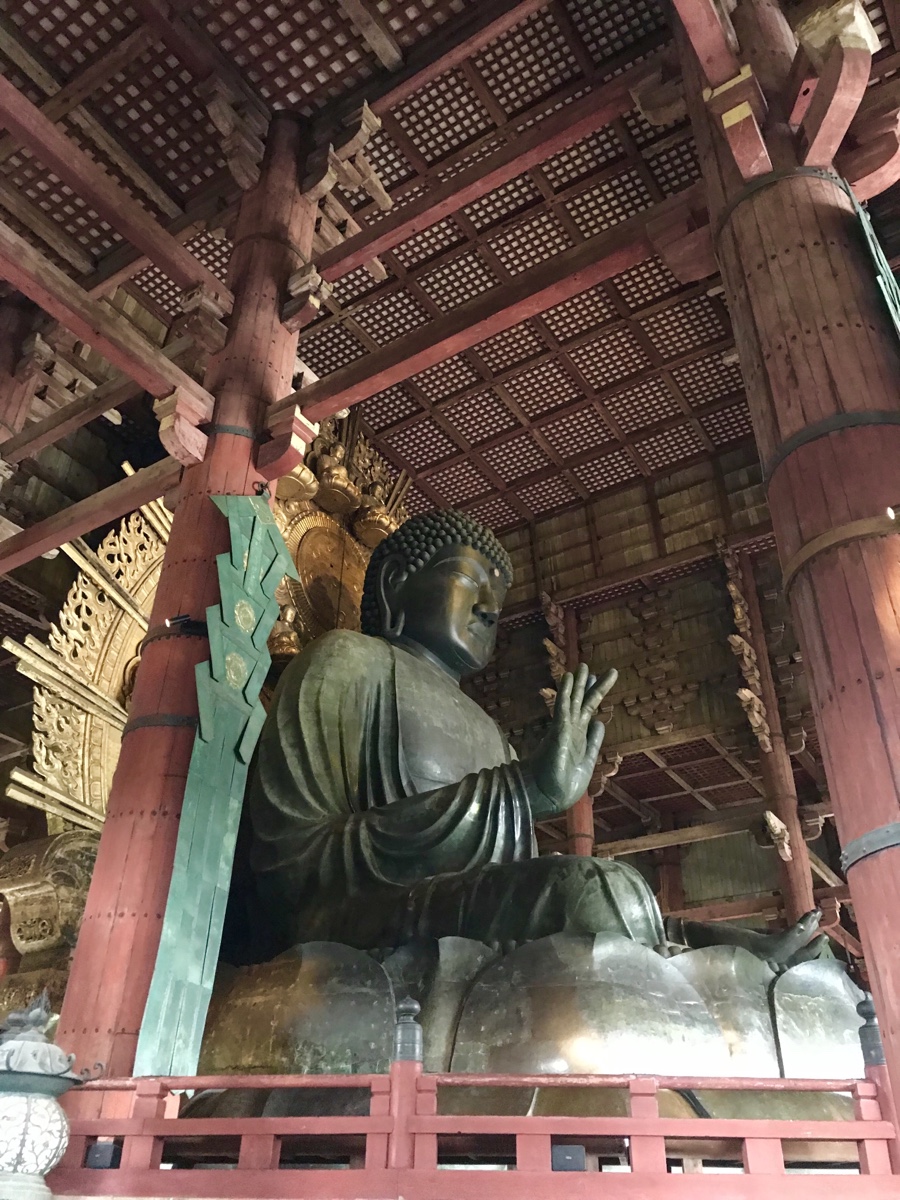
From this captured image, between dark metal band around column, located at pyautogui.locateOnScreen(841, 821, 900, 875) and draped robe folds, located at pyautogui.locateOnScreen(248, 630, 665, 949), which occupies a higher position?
draped robe folds, located at pyautogui.locateOnScreen(248, 630, 665, 949)

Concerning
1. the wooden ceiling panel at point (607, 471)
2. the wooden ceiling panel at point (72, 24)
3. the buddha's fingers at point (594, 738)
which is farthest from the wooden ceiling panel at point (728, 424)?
the wooden ceiling panel at point (72, 24)

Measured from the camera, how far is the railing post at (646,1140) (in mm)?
1737

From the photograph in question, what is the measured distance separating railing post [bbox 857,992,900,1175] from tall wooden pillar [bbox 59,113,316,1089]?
1.84 metres

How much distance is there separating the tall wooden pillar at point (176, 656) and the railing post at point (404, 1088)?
1.06 m

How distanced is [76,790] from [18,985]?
90 centimetres

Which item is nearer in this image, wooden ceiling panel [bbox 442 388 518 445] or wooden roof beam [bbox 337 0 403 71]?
wooden roof beam [bbox 337 0 403 71]

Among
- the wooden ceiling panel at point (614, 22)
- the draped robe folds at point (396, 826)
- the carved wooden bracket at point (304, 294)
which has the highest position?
the wooden ceiling panel at point (614, 22)

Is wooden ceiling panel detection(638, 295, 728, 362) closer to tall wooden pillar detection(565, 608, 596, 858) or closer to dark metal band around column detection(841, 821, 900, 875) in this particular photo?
tall wooden pillar detection(565, 608, 596, 858)

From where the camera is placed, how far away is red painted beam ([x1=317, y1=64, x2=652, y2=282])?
14.0 feet

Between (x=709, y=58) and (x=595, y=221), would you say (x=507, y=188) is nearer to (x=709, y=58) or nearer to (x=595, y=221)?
(x=595, y=221)

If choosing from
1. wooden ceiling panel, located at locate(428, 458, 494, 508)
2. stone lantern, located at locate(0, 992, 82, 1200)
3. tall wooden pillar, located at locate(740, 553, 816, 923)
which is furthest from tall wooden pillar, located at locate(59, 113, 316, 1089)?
tall wooden pillar, located at locate(740, 553, 816, 923)

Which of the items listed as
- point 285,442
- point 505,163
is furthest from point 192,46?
point 285,442

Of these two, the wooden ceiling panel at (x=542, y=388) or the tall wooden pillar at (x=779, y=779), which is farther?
the tall wooden pillar at (x=779, y=779)

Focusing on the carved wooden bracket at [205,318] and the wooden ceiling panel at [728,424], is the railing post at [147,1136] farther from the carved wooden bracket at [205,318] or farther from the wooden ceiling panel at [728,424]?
the wooden ceiling panel at [728,424]
